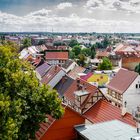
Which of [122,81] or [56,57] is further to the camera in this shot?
[56,57]

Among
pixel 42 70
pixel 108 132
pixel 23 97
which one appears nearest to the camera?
pixel 23 97

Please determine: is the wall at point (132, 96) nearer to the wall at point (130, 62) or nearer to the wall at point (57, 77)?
the wall at point (57, 77)

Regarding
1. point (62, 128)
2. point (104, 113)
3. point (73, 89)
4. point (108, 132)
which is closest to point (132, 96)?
point (73, 89)

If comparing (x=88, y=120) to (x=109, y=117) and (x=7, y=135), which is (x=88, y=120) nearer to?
(x=109, y=117)

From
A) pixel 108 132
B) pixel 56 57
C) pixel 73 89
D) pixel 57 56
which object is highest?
pixel 108 132

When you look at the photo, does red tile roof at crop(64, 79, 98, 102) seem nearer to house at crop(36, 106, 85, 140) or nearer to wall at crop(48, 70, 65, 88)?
wall at crop(48, 70, 65, 88)

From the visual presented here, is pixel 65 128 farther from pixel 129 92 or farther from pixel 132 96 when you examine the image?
pixel 132 96
